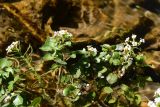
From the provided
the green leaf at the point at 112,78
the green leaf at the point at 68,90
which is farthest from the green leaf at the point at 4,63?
the green leaf at the point at 112,78

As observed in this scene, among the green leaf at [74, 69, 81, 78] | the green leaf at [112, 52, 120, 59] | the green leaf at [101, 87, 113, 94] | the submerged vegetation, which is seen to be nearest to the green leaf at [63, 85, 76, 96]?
the submerged vegetation

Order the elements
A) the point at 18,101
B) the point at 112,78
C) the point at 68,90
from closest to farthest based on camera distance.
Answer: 1. the point at 18,101
2. the point at 68,90
3. the point at 112,78

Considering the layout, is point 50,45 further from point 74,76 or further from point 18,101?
point 18,101

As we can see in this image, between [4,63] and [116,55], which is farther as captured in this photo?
[116,55]

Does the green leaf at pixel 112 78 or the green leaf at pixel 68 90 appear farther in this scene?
the green leaf at pixel 112 78

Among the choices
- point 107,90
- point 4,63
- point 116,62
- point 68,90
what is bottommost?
point 107,90

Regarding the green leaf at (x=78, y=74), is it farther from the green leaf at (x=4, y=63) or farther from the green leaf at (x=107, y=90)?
the green leaf at (x=4, y=63)

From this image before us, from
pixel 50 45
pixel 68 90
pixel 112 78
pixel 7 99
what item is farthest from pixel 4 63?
pixel 112 78

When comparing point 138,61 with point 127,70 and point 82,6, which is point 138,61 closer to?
point 127,70

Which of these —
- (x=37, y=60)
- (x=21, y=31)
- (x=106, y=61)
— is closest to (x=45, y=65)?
(x=37, y=60)
